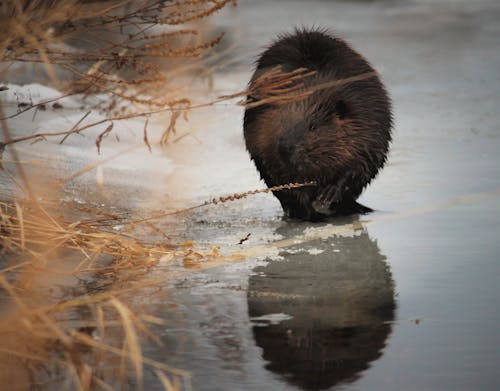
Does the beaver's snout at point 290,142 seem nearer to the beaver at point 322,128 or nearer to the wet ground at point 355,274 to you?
the beaver at point 322,128

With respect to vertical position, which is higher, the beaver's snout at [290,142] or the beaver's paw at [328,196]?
the beaver's snout at [290,142]

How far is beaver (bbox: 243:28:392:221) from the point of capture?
467cm

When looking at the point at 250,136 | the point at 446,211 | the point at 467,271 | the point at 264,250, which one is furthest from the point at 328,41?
the point at 467,271

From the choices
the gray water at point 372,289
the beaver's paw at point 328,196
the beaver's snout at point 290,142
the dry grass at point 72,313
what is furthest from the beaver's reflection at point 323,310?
the beaver's paw at point 328,196

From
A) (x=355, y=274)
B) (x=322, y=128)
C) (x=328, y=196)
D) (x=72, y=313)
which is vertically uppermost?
(x=322, y=128)

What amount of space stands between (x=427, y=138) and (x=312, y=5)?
7.18 m

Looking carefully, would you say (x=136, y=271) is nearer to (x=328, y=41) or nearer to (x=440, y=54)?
(x=328, y=41)

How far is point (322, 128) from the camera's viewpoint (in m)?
4.71

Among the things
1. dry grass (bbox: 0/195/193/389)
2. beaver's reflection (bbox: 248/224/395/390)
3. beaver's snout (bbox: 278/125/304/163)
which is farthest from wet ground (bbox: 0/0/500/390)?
beaver's snout (bbox: 278/125/304/163)

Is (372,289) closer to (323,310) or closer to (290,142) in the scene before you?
(323,310)

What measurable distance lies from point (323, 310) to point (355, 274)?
55 centimetres

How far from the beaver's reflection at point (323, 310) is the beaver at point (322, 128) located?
0.80 m

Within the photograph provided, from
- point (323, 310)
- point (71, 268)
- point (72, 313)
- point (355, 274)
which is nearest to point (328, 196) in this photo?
point (355, 274)

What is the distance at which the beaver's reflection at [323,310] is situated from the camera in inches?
92.6
